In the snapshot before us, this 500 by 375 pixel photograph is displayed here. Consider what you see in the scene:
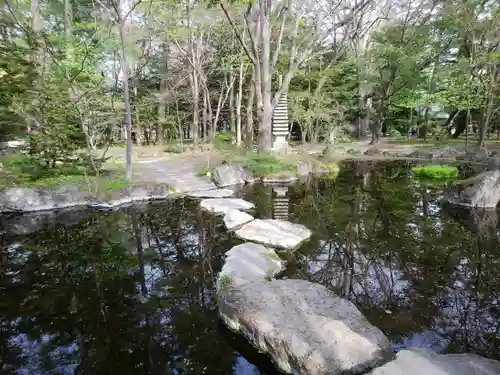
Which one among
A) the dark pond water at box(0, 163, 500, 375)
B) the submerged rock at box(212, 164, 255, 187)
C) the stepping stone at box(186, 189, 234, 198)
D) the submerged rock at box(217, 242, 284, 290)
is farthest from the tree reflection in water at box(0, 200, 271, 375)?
the submerged rock at box(212, 164, 255, 187)

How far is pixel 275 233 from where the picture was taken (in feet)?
23.7

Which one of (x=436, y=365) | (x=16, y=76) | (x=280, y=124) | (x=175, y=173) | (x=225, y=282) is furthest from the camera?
(x=280, y=124)

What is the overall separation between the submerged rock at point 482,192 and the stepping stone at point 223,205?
6416 mm

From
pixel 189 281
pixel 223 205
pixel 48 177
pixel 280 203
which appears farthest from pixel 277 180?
pixel 189 281

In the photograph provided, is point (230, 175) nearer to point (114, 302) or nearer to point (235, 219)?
point (235, 219)

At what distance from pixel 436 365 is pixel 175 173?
12736 mm

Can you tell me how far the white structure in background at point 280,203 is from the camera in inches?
372

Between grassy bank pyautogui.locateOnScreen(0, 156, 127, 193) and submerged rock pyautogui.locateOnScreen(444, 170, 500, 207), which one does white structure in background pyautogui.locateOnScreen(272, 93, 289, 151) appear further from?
submerged rock pyautogui.locateOnScreen(444, 170, 500, 207)

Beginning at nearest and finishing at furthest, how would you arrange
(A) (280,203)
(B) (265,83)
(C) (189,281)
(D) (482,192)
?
(C) (189,281), (D) (482,192), (A) (280,203), (B) (265,83)

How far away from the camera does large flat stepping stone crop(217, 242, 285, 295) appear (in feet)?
16.2

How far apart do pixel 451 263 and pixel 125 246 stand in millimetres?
6539

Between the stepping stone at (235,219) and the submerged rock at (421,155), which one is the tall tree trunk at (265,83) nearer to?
the stepping stone at (235,219)

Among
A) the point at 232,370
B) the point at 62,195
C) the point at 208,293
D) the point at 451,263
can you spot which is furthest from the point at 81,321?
the point at 62,195

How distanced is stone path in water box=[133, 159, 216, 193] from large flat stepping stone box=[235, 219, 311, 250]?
5224 mm
